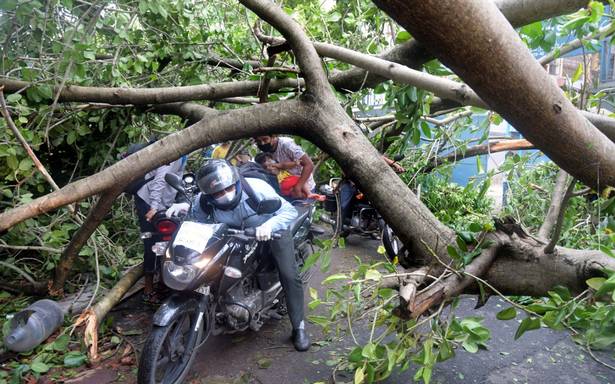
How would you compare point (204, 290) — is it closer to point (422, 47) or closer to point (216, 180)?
point (216, 180)

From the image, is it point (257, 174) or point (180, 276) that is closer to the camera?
point (180, 276)

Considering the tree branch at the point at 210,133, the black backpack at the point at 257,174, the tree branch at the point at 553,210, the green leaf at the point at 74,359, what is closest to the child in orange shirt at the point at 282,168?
the black backpack at the point at 257,174

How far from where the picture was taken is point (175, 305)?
2912mm

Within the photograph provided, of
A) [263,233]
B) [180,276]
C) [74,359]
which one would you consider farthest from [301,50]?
[74,359]

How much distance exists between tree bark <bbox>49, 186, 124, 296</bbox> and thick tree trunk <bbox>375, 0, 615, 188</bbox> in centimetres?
196

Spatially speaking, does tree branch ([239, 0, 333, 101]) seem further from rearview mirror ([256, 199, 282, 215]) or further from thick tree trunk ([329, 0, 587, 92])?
rearview mirror ([256, 199, 282, 215])

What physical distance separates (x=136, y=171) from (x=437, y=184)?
603 centimetres

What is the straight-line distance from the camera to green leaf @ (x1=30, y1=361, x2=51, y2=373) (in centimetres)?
319

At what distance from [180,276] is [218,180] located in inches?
31.6

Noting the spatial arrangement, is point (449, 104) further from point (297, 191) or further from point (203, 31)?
point (203, 31)

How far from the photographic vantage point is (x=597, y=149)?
122 centimetres

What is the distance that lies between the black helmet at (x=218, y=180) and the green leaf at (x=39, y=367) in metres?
1.76

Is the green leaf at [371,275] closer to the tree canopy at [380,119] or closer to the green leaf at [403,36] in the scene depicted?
the tree canopy at [380,119]

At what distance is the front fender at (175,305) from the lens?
2787 millimetres
